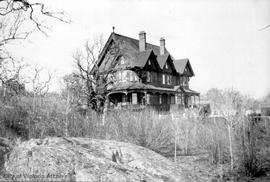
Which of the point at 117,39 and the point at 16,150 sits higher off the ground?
the point at 117,39

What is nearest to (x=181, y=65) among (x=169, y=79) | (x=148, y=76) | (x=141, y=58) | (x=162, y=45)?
(x=162, y=45)

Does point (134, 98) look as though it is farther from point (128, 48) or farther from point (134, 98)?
point (128, 48)

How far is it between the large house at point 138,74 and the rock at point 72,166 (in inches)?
904

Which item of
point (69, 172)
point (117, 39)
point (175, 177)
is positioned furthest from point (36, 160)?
point (117, 39)

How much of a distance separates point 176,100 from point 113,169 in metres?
35.2

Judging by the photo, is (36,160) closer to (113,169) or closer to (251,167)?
(113,169)

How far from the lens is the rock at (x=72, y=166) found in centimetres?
329

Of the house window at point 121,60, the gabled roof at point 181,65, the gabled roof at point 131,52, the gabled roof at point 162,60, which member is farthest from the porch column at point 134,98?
the gabled roof at point 181,65

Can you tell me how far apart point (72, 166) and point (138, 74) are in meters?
28.2

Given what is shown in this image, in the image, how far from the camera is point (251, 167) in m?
7.84

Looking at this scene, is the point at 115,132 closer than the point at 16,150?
No

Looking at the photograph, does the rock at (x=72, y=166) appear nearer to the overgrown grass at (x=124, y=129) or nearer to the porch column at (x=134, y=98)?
the overgrown grass at (x=124, y=129)

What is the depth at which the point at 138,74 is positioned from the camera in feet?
103

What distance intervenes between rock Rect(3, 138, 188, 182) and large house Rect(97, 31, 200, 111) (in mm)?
22972
